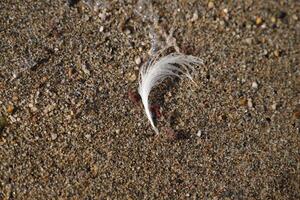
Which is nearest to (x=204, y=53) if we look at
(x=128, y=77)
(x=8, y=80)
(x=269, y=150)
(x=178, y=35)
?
(x=178, y=35)

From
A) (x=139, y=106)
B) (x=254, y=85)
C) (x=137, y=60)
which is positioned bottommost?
(x=254, y=85)

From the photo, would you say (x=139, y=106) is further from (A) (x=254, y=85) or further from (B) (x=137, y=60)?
(A) (x=254, y=85)

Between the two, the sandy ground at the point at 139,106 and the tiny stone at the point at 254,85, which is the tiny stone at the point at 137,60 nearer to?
the sandy ground at the point at 139,106

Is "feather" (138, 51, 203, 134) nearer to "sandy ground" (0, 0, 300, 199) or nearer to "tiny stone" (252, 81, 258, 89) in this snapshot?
"sandy ground" (0, 0, 300, 199)

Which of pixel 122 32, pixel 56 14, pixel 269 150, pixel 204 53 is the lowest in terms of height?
pixel 269 150

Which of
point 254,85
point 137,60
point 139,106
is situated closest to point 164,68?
point 137,60

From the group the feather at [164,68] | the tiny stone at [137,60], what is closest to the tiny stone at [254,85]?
the feather at [164,68]

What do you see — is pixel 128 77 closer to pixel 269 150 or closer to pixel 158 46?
pixel 158 46
